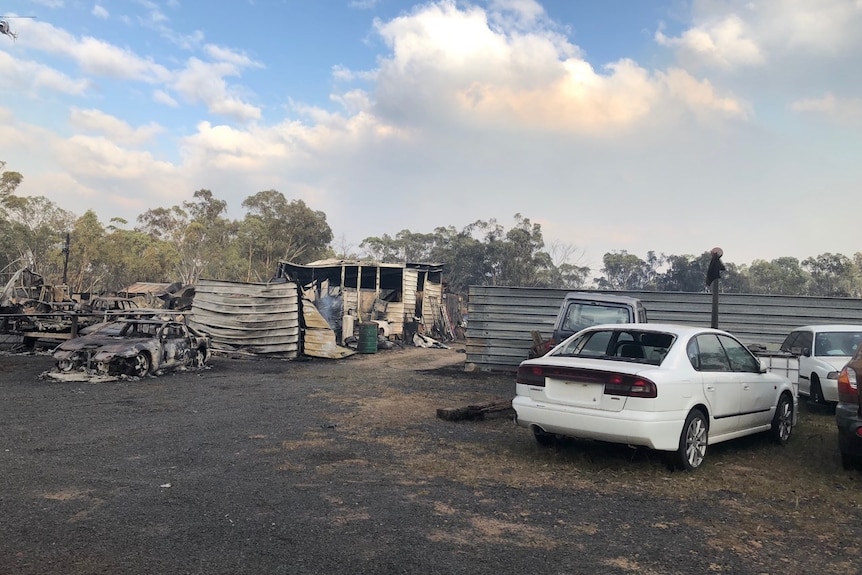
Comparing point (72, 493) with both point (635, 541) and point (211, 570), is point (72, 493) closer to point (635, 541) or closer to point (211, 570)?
point (211, 570)

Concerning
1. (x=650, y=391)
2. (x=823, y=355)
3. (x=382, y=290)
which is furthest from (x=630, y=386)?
(x=382, y=290)

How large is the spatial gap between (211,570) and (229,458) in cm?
294

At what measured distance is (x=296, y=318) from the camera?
62.7 ft

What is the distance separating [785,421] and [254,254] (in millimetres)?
46545

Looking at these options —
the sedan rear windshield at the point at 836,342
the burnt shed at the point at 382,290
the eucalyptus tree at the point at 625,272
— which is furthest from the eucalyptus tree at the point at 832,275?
the sedan rear windshield at the point at 836,342

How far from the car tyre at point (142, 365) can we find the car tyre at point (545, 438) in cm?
963

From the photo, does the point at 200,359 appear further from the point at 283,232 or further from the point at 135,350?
the point at 283,232

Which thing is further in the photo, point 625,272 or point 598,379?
point 625,272

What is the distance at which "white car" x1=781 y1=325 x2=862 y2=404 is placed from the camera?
9.73m

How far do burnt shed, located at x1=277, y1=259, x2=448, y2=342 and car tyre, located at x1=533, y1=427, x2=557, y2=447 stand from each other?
64.5 ft

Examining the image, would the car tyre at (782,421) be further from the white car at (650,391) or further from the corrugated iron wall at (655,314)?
the corrugated iron wall at (655,314)

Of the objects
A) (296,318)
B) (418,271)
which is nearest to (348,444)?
(296,318)

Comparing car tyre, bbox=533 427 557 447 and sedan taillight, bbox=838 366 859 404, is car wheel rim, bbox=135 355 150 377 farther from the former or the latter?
sedan taillight, bbox=838 366 859 404

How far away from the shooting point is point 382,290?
31.3 meters
